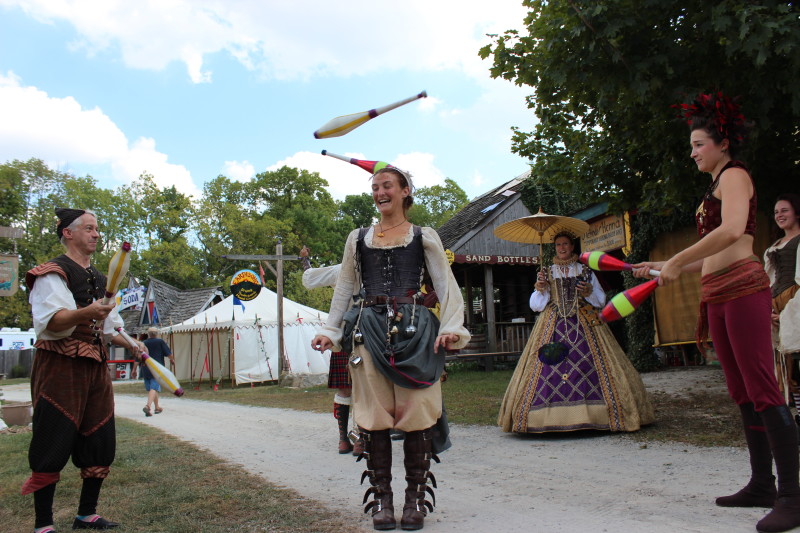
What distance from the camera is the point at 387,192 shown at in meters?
3.59

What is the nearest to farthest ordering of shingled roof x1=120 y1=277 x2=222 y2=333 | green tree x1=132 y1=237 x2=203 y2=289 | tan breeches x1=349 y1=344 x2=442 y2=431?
tan breeches x1=349 y1=344 x2=442 y2=431, shingled roof x1=120 y1=277 x2=222 y2=333, green tree x1=132 y1=237 x2=203 y2=289

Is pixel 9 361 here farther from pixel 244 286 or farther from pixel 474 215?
pixel 474 215

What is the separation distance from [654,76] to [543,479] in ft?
11.1

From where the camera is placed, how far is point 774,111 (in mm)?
5793

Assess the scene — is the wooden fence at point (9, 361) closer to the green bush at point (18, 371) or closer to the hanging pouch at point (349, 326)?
the green bush at point (18, 371)

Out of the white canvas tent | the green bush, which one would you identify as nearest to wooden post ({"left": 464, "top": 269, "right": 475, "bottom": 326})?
the white canvas tent

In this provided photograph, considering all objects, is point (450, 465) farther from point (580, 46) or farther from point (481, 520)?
point (580, 46)

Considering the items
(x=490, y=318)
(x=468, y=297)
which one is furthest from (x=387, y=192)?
(x=468, y=297)

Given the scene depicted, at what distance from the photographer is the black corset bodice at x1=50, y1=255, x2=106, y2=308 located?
3.52 m

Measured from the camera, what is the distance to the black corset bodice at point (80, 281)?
3.52m

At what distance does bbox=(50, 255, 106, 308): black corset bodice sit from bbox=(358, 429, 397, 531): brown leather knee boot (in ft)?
5.90

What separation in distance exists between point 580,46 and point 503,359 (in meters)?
15.1

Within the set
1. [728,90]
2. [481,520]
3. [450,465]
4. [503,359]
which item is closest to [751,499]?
[481,520]

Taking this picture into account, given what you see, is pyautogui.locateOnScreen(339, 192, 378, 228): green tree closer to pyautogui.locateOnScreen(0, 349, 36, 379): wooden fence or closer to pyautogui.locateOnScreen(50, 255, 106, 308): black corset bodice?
pyautogui.locateOnScreen(0, 349, 36, 379): wooden fence
